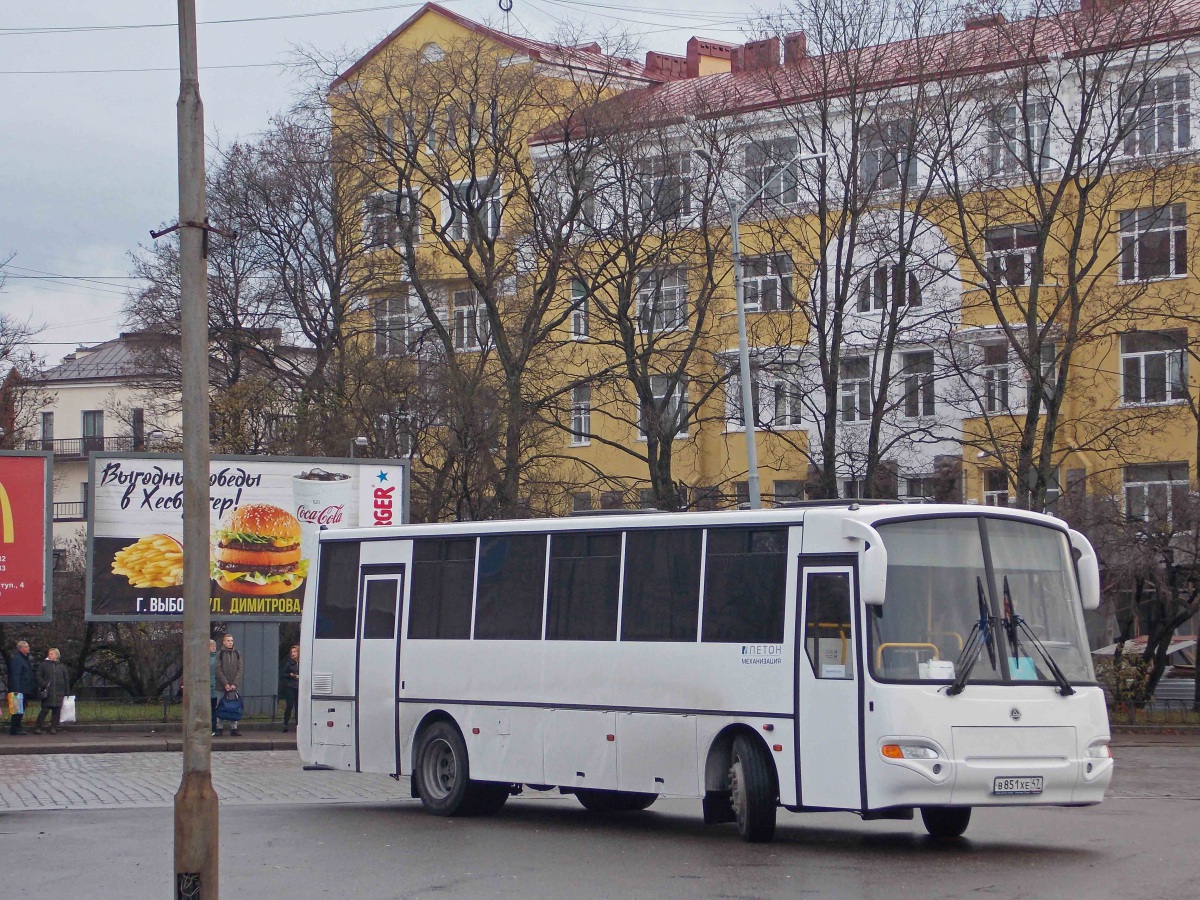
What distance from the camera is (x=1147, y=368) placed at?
45594mm

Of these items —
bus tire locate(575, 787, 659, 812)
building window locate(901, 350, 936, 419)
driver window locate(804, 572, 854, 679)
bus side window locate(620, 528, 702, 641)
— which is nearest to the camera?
driver window locate(804, 572, 854, 679)

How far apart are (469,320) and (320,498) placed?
1119 cm

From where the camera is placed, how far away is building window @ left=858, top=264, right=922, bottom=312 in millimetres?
37312

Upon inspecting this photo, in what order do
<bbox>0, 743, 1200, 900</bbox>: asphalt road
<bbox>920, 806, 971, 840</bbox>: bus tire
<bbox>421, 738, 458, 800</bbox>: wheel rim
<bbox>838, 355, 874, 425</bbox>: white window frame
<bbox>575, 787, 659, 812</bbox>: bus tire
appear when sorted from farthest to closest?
<bbox>838, 355, 874, 425</bbox>: white window frame
<bbox>575, 787, 659, 812</bbox>: bus tire
<bbox>421, 738, 458, 800</bbox>: wheel rim
<bbox>920, 806, 971, 840</bbox>: bus tire
<bbox>0, 743, 1200, 900</bbox>: asphalt road

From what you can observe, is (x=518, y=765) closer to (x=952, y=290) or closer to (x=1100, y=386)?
(x=952, y=290)

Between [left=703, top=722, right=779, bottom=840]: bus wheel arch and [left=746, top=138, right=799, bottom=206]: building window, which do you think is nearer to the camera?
[left=703, top=722, right=779, bottom=840]: bus wheel arch

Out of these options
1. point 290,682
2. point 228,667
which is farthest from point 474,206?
point 228,667

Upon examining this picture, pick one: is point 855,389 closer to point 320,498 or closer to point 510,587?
point 320,498

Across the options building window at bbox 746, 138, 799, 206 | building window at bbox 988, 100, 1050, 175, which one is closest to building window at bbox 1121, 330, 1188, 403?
building window at bbox 988, 100, 1050, 175

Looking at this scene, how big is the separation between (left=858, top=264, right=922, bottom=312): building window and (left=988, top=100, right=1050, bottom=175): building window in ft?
9.96

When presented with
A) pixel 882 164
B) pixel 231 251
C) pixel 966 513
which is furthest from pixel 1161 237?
pixel 966 513

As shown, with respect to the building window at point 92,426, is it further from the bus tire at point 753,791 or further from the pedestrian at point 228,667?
the bus tire at point 753,791

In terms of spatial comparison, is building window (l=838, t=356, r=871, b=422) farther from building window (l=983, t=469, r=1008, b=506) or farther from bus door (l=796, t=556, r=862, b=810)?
bus door (l=796, t=556, r=862, b=810)

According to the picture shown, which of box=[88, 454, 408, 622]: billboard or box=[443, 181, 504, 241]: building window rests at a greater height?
box=[443, 181, 504, 241]: building window
